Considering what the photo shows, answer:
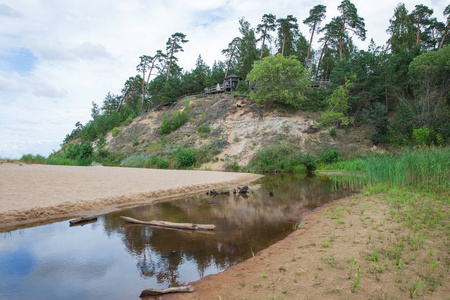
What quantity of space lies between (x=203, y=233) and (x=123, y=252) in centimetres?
199

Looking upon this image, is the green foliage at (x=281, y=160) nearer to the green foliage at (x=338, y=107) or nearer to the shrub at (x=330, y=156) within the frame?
the shrub at (x=330, y=156)

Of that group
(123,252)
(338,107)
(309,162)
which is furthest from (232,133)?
(123,252)

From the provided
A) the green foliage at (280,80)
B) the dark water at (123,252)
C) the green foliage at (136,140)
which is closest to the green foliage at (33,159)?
the green foliage at (136,140)

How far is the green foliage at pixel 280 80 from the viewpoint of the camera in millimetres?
33438

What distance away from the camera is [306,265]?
12.9 ft

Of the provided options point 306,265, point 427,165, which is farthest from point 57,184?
point 427,165

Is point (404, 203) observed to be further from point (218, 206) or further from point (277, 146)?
point (277, 146)

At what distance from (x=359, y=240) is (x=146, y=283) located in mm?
4080

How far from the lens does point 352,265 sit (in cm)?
371

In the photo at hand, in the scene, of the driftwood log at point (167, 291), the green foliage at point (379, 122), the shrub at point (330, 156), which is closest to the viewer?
the driftwood log at point (167, 291)

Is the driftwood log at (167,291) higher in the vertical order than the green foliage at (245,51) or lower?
lower

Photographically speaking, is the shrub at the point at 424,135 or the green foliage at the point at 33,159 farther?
the shrub at the point at 424,135

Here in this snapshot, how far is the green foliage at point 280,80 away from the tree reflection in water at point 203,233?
81.8 feet

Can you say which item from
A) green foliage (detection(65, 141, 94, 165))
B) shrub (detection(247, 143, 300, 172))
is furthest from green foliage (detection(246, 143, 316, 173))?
green foliage (detection(65, 141, 94, 165))
